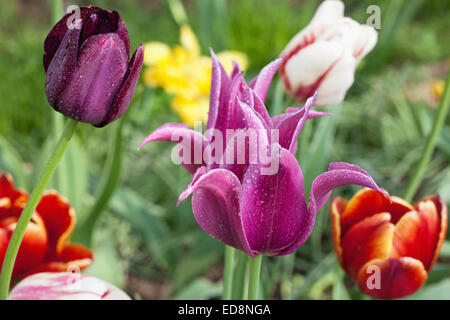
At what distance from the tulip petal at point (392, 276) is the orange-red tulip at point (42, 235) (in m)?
0.23

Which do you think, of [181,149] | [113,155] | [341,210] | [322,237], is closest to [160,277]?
[322,237]

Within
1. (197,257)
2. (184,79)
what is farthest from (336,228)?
(184,79)

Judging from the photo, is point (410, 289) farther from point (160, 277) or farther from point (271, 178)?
point (160, 277)

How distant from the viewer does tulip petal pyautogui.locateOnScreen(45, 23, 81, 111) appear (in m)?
0.40

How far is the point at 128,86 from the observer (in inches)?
15.9

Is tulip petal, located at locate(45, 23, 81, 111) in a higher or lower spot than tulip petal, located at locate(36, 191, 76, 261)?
higher

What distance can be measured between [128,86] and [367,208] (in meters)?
0.26

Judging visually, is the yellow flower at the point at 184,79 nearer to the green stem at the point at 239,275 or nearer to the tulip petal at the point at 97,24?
the green stem at the point at 239,275

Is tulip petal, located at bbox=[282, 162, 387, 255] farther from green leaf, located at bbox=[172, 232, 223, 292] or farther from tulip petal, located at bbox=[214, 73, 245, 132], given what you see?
green leaf, located at bbox=[172, 232, 223, 292]

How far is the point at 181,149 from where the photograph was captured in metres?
0.45

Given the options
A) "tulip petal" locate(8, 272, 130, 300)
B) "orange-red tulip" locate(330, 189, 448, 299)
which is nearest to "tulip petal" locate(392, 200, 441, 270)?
"orange-red tulip" locate(330, 189, 448, 299)

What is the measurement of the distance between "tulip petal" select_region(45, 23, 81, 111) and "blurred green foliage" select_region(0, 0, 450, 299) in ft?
1.21

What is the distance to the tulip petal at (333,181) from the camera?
0.39 meters
